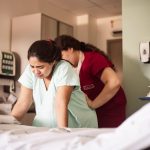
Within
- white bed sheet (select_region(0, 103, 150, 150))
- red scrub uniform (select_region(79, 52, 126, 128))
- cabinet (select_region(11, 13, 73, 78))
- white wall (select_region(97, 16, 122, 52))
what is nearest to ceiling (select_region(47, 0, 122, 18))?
white wall (select_region(97, 16, 122, 52))

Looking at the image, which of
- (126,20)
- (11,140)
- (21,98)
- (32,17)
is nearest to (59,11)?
(32,17)

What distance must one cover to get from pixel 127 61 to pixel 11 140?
1.47 metres

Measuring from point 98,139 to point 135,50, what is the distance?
5.06 ft

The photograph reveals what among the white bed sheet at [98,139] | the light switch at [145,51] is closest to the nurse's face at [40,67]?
the white bed sheet at [98,139]

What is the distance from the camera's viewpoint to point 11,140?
2.43 feet

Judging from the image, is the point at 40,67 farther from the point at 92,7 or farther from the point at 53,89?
the point at 92,7

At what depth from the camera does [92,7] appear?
409cm

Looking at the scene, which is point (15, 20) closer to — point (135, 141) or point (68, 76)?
point (68, 76)

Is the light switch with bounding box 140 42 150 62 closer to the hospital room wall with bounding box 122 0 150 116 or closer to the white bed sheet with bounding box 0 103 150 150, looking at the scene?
the hospital room wall with bounding box 122 0 150 116

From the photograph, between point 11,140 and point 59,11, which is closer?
point 11,140

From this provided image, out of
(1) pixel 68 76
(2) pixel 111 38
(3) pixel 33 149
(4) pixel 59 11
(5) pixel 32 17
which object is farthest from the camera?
(2) pixel 111 38

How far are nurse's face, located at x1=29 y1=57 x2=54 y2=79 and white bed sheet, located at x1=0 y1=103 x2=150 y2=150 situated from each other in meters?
0.63

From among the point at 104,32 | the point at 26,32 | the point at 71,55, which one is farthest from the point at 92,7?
the point at 71,55

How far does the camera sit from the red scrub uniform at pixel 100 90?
71.4 inches
